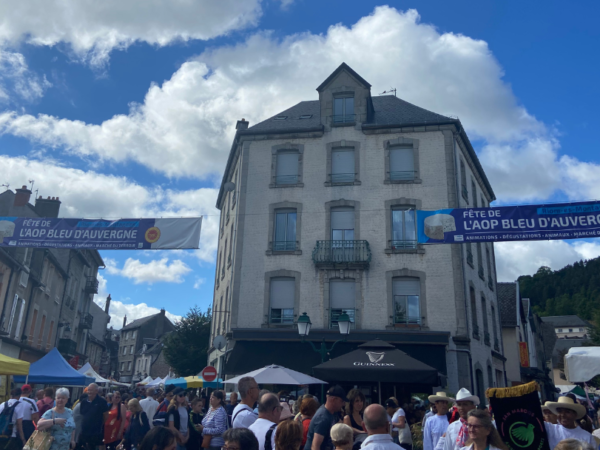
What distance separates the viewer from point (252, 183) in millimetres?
24016

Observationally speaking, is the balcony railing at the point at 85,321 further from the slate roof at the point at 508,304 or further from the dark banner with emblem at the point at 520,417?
the dark banner with emblem at the point at 520,417

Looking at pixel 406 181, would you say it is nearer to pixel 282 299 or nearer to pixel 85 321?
pixel 282 299

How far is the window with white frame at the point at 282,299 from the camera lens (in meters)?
22.0

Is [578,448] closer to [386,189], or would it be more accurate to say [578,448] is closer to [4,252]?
[386,189]

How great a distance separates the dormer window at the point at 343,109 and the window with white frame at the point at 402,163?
105 inches

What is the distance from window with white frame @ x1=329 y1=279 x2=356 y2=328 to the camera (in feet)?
70.4

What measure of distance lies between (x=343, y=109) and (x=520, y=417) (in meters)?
20.7

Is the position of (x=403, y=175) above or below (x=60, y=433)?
above

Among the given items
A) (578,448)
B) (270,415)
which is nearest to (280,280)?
(270,415)

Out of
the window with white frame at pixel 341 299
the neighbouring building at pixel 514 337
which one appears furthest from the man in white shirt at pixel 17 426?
the neighbouring building at pixel 514 337

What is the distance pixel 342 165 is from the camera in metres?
23.7

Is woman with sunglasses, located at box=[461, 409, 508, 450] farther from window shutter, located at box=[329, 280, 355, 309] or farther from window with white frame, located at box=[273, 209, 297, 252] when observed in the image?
window with white frame, located at box=[273, 209, 297, 252]

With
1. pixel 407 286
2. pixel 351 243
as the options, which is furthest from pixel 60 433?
pixel 407 286

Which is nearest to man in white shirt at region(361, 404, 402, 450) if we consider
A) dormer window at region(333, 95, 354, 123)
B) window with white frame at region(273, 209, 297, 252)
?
window with white frame at region(273, 209, 297, 252)
